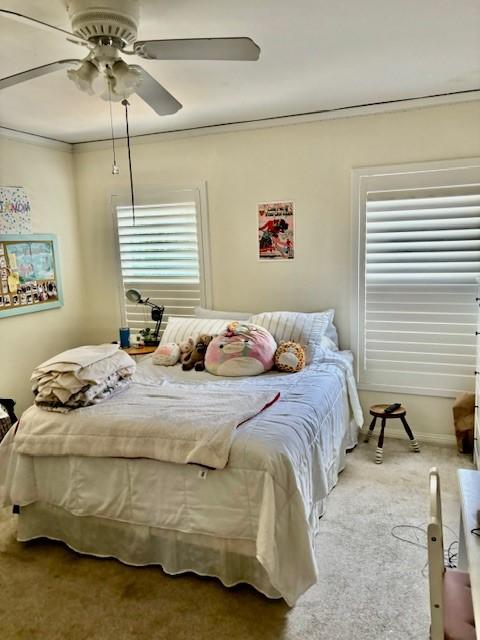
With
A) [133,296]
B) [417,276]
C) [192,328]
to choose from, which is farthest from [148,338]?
[417,276]

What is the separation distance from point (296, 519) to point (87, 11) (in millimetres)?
2069

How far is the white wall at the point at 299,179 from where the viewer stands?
3320 millimetres

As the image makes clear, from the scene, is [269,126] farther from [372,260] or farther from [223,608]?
[223,608]

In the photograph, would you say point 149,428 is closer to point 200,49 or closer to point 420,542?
point 420,542

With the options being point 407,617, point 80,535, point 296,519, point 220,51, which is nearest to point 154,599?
point 80,535

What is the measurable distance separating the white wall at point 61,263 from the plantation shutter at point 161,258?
464 millimetres

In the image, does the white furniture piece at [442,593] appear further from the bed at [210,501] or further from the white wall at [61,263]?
the white wall at [61,263]

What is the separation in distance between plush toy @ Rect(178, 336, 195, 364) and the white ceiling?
165cm

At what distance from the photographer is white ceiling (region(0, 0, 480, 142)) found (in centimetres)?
193

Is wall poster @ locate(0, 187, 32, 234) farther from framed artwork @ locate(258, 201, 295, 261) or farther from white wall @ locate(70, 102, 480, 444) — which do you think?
framed artwork @ locate(258, 201, 295, 261)

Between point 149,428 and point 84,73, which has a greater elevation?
point 84,73

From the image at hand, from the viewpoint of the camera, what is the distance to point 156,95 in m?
2.26

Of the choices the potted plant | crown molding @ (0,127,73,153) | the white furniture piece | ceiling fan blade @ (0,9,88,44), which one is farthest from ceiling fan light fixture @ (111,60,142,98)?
the potted plant

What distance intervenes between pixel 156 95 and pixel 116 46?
41cm
